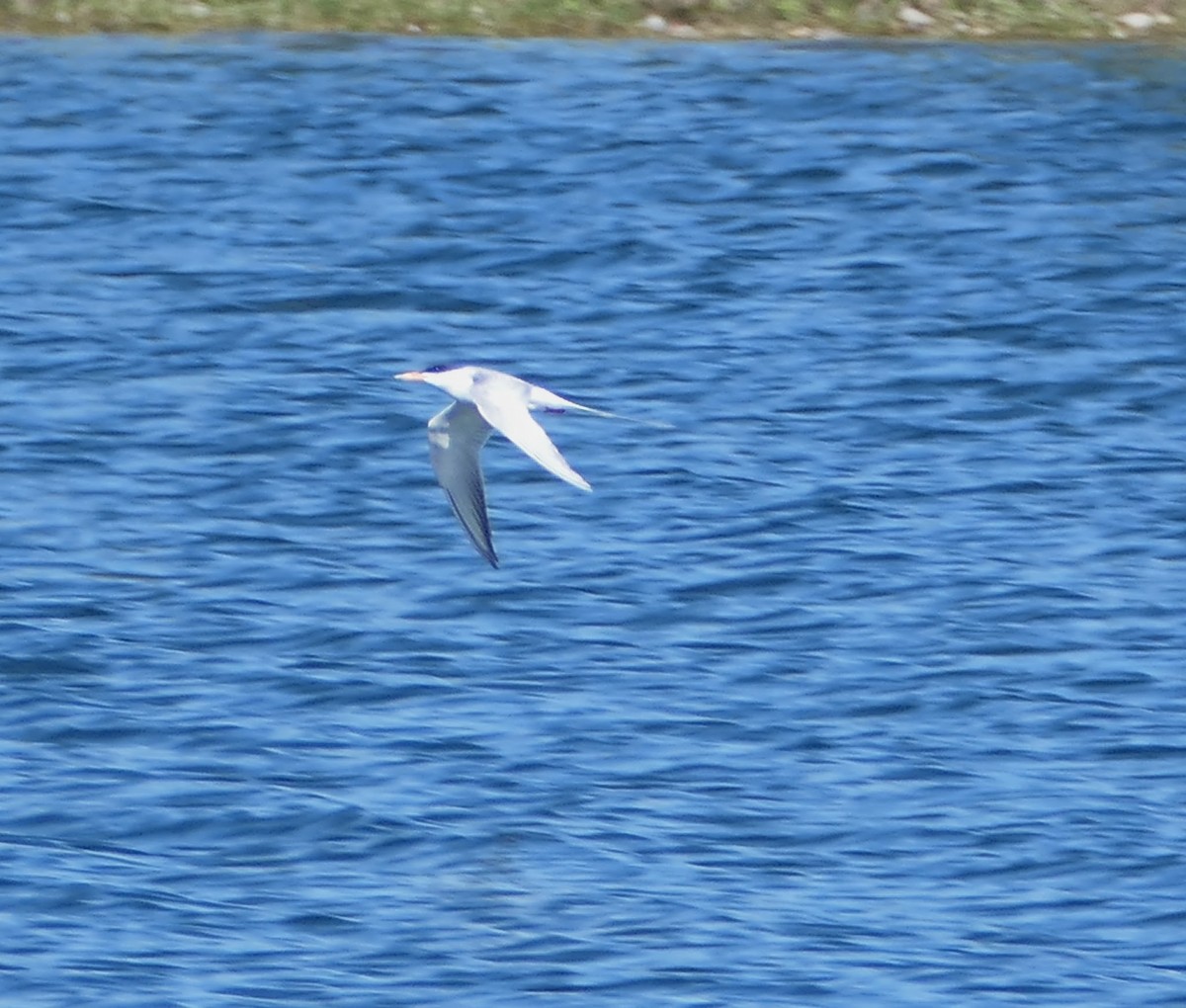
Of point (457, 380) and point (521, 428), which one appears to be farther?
point (457, 380)

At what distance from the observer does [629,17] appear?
674 inches

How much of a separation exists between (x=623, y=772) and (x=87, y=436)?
4209 millimetres

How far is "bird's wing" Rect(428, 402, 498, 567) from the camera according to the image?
9266mm

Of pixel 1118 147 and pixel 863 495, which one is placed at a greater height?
pixel 1118 147

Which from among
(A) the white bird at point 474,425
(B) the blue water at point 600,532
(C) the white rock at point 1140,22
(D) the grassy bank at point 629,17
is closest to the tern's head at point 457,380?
(A) the white bird at point 474,425

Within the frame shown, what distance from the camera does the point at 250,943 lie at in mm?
7105

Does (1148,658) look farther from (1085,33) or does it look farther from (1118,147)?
(1085,33)

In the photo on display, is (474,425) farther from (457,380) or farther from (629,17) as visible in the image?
(629,17)

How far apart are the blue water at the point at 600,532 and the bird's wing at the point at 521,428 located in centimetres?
89

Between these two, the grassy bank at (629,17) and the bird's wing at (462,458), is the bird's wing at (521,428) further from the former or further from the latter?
the grassy bank at (629,17)

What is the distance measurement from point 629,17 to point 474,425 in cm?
824

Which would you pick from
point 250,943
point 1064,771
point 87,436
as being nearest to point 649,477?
point 87,436

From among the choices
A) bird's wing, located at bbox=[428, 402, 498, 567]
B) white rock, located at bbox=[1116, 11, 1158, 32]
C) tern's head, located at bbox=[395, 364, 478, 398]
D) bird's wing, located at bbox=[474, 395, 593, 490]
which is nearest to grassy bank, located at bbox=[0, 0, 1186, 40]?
white rock, located at bbox=[1116, 11, 1158, 32]

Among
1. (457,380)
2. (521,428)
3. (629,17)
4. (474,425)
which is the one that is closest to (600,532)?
(474,425)
